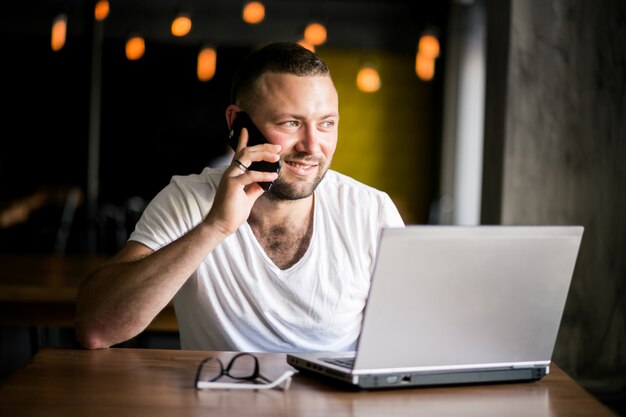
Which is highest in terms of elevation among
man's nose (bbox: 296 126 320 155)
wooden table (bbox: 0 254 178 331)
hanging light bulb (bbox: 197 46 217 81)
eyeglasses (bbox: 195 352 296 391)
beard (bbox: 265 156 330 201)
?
hanging light bulb (bbox: 197 46 217 81)

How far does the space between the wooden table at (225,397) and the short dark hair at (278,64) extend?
0.82 metres

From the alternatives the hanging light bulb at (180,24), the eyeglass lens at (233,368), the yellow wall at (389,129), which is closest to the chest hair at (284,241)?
the eyeglass lens at (233,368)

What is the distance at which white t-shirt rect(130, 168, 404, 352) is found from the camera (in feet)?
6.84

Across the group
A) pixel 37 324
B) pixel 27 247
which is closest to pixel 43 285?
pixel 37 324

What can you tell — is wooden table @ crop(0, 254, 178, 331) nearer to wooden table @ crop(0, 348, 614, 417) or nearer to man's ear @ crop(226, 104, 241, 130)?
man's ear @ crop(226, 104, 241, 130)

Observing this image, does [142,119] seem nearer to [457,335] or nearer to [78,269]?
[78,269]

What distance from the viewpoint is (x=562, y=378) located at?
174cm

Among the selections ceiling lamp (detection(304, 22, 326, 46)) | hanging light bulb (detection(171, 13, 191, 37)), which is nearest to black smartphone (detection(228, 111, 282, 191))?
hanging light bulb (detection(171, 13, 191, 37))

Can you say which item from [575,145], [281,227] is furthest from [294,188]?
[575,145]

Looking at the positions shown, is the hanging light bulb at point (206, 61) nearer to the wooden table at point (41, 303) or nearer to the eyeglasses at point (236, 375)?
the wooden table at point (41, 303)

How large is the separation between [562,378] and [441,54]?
8990mm

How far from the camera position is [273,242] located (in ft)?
7.24

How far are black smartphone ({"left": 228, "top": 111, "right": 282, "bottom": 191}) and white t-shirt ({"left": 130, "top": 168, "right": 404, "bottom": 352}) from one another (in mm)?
159

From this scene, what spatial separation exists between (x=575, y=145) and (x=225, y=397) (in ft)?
9.49
